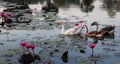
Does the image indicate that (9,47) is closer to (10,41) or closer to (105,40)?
(10,41)

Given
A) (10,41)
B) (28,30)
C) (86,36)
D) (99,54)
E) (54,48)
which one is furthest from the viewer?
(28,30)

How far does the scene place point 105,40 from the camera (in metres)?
18.0

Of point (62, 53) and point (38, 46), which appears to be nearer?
point (62, 53)

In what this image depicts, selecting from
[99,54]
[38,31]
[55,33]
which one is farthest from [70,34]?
[99,54]

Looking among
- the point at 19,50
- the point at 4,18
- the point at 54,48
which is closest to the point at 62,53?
the point at 54,48

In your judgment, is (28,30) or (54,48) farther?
(28,30)

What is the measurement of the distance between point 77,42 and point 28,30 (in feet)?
15.4

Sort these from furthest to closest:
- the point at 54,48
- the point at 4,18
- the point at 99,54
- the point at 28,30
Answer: the point at 4,18
the point at 28,30
the point at 54,48
the point at 99,54

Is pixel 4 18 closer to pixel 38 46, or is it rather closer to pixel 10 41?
pixel 10 41

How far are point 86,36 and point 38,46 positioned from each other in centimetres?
448

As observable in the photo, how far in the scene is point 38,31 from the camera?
2022 centimetres

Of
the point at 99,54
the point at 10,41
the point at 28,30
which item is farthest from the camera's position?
the point at 28,30

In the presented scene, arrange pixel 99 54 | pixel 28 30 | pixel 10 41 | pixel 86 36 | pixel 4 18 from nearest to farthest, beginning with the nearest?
pixel 99 54 → pixel 10 41 → pixel 86 36 → pixel 28 30 → pixel 4 18

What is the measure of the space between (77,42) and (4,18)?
9272 millimetres
